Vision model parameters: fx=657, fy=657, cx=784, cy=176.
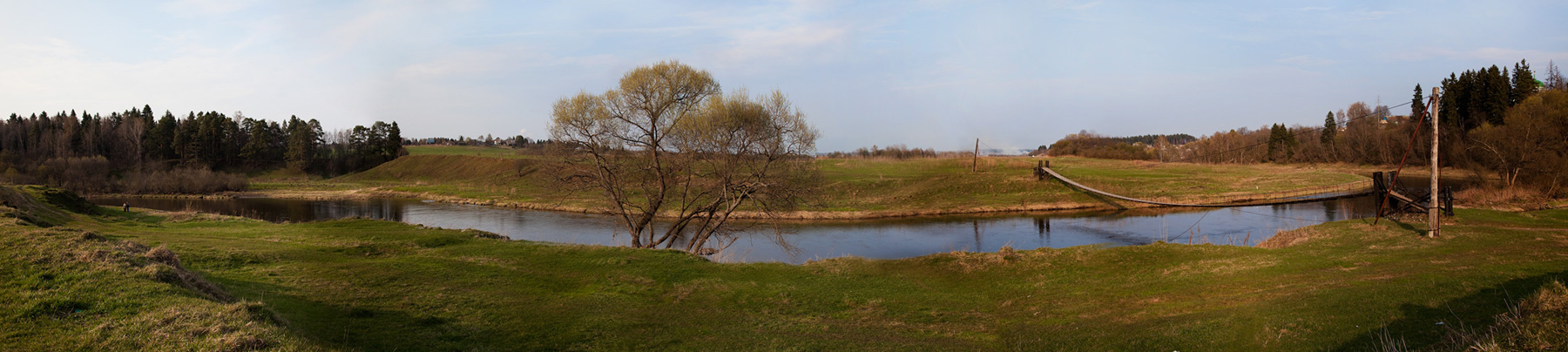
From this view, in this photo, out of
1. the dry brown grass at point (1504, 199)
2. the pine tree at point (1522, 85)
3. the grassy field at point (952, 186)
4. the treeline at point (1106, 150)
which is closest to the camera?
the dry brown grass at point (1504, 199)

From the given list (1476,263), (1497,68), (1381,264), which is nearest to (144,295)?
(1381,264)

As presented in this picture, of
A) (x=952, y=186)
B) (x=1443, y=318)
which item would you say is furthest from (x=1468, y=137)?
(x=1443, y=318)

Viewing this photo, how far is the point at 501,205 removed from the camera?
51688 millimetres

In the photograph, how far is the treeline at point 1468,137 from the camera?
32.0 m

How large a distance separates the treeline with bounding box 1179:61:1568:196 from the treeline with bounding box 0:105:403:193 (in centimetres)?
9461

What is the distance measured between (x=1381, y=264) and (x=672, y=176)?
18.0 metres

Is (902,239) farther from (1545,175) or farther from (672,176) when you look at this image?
(1545,175)

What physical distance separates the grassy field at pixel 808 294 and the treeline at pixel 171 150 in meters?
68.4

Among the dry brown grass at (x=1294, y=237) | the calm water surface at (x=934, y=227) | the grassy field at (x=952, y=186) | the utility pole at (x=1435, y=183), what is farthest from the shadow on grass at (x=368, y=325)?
the grassy field at (x=952, y=186)

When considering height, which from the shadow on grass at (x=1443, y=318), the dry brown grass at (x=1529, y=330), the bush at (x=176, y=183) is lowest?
the shadow on grass at (x=1443, y=318)

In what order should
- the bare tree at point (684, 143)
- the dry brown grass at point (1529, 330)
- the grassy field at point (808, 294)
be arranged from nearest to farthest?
the dry brown grass at point (1529, 330)
the grassy field at point (808, 294)
the bare tree at point (684, 143)

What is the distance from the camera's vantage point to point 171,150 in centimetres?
8338

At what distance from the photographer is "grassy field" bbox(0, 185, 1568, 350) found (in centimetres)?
721

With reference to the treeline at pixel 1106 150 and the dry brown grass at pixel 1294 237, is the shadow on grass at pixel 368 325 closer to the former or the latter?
the dry brown grass at pixel 1294 237
